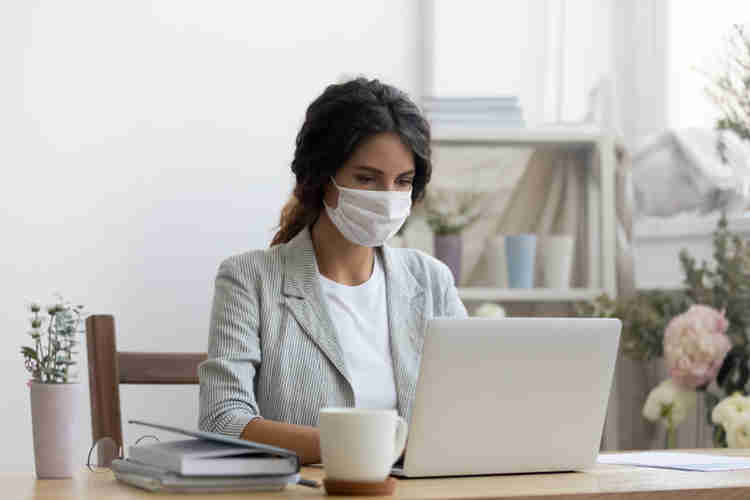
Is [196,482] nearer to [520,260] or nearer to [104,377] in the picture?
[104,377]

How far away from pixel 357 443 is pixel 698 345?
1380 millimetres

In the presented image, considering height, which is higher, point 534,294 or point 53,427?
point 53,427

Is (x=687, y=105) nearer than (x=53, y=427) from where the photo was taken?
No

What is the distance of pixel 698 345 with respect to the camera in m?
2.26

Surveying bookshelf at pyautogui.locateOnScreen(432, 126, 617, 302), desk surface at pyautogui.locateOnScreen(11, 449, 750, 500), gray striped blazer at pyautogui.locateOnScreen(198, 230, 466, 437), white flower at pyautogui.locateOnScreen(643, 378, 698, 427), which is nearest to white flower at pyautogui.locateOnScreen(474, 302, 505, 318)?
bookshelf at pyautogui.locateOnScreen(432, 126, 617, 302)

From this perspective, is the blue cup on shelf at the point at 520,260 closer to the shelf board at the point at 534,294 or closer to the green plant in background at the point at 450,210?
the shelf board at the point at 534,294

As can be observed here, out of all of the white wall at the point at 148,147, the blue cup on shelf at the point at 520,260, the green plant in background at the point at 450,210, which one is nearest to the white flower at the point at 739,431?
the blue cup on shelf at the point at 520,260

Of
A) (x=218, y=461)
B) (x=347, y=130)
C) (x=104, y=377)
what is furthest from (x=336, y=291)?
(x=218, y=461)

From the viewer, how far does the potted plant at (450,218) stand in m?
2.63

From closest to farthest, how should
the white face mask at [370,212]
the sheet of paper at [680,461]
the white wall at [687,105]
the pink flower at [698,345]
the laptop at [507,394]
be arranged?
the laptop at [507,394], the sheet of paper at [680,461], the white face mask at [370,212], the pink flower at [698,345], the white wall at [687,105]

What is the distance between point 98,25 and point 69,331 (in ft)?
4.83

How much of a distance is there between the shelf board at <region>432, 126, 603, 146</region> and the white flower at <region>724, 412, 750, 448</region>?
948mm

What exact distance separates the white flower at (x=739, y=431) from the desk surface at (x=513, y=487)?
696mm

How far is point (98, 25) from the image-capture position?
8.36 feet
